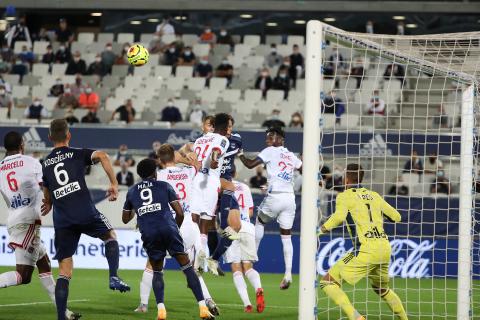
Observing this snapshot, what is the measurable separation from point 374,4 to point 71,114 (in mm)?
10606

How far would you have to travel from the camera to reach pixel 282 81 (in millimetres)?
29875

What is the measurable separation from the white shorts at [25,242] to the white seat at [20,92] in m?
19.7

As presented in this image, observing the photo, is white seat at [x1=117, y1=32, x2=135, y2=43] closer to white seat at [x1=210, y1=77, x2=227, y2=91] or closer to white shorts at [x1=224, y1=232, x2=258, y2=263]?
white seat at [x1=210, y1=77, x2=227, y2=91]

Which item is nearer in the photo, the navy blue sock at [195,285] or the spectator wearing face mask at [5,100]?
the navy blue sock at [195,285]

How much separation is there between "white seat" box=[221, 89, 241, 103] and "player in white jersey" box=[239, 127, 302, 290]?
1294 centimetres

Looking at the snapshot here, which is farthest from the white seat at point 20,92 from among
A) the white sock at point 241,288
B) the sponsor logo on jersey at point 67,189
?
the sponsor logo on jersey at point 67,189

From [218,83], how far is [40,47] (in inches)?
279

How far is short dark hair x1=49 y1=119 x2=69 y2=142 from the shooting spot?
35.6 feet

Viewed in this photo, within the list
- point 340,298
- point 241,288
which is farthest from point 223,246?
point 340,298

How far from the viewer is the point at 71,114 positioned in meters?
28.8

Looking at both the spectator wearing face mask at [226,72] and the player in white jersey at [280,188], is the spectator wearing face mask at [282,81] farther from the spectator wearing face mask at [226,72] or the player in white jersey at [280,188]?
the player in white jersey at [280,188]

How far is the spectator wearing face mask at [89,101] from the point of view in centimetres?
2959

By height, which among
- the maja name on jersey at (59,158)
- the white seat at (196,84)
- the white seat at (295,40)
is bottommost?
the maja name on jersey at (59,158)

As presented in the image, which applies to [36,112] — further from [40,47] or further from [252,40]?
[252,40]
